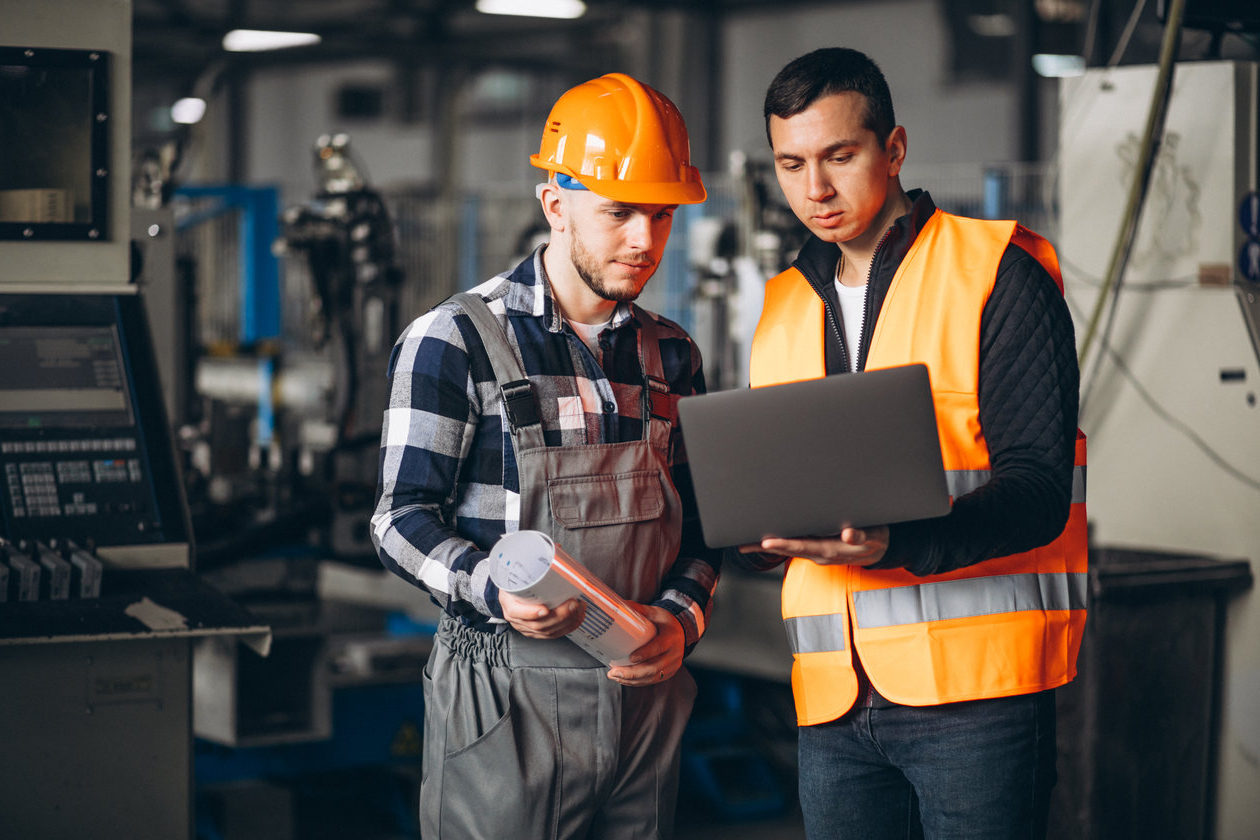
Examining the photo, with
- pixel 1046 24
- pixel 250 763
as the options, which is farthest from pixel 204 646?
pixel 1046 24

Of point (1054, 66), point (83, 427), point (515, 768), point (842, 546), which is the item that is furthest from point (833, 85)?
point (1054, 66)

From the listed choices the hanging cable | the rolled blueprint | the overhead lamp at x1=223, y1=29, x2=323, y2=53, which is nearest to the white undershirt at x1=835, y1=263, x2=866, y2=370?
the rolled blueprint

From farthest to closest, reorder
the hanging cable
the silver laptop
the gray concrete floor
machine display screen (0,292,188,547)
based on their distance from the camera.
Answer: the gray concrete floor < the hanging cable < machine display screen (0,292,188,547) < the silver laptop

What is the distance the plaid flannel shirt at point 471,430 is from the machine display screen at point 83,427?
3.02 feet

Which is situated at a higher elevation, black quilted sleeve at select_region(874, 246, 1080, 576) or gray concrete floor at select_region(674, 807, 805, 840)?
black quilted sleeve at select_region(874, 246, 1080, 576)

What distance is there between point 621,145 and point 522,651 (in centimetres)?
71

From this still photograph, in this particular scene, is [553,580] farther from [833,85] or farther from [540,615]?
[833,85]

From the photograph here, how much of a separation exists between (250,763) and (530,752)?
91.0 inches

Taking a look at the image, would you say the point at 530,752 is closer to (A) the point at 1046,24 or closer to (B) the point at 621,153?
(B) the point at 621,153

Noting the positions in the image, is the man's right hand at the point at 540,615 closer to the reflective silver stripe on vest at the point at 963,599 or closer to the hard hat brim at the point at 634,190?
the reflective silver stripe on vest at the point at 963,599

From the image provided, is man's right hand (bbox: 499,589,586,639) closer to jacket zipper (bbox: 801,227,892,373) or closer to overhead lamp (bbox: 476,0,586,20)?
jacket zipper (bbox: 801,227,892,373)

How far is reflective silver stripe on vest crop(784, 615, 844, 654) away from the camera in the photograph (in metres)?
1.82

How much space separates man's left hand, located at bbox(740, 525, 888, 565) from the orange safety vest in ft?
0.52

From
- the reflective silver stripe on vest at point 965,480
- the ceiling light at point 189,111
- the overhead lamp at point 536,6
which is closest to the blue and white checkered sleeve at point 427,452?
the reflective silver stripe on vest at point 965,480
